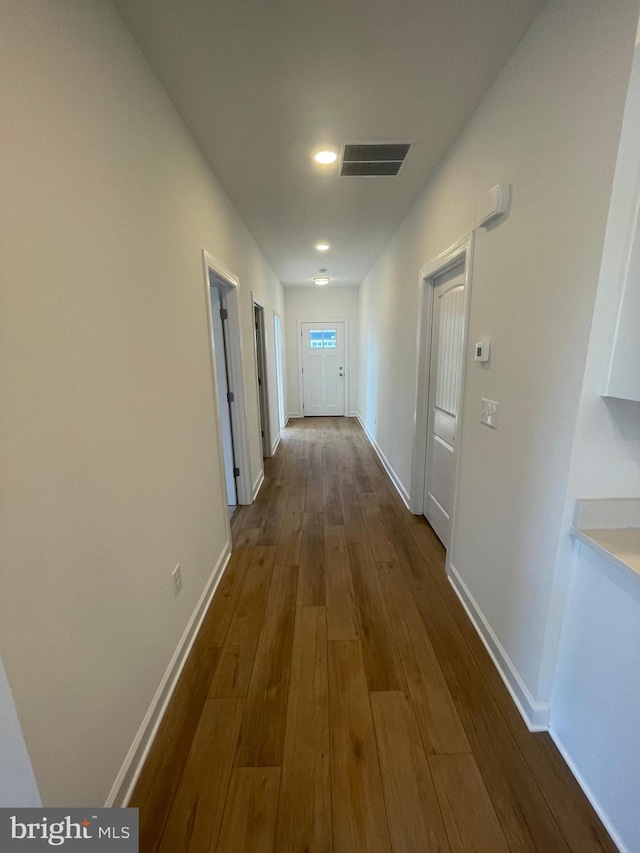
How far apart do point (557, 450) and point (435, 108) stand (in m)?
1.72

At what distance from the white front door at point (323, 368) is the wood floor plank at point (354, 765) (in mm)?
5701

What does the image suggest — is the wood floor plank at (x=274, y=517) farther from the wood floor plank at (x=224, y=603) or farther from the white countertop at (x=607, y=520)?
the white countertop at (x=607, y=520)

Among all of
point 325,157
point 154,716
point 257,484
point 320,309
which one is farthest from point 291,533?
point 320,309

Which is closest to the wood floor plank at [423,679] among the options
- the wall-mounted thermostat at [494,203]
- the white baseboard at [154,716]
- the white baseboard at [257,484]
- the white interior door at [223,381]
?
the white baseboard at [154,716]

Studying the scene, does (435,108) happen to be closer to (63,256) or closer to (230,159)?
(230,159)

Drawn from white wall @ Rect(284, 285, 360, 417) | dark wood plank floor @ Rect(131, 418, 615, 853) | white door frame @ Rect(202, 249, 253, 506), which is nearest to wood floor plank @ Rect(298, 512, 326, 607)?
dark wood plank floor @ Rect(131, 418, 615, 853)

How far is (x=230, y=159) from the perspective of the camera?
207cm

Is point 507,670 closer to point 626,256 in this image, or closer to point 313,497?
point 626,256

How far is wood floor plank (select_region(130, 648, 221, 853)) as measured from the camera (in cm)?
107

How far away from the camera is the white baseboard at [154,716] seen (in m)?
1.09

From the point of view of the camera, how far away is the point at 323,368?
6.88 meters

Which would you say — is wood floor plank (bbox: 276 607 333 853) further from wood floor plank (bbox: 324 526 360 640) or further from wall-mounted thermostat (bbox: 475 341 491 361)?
wall-mounted thermostat (bbox: 475 341 491 361)

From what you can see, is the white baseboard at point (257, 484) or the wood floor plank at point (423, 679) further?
the white baseboard at point (257, 484)

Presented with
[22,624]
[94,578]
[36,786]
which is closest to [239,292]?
[94,578]
